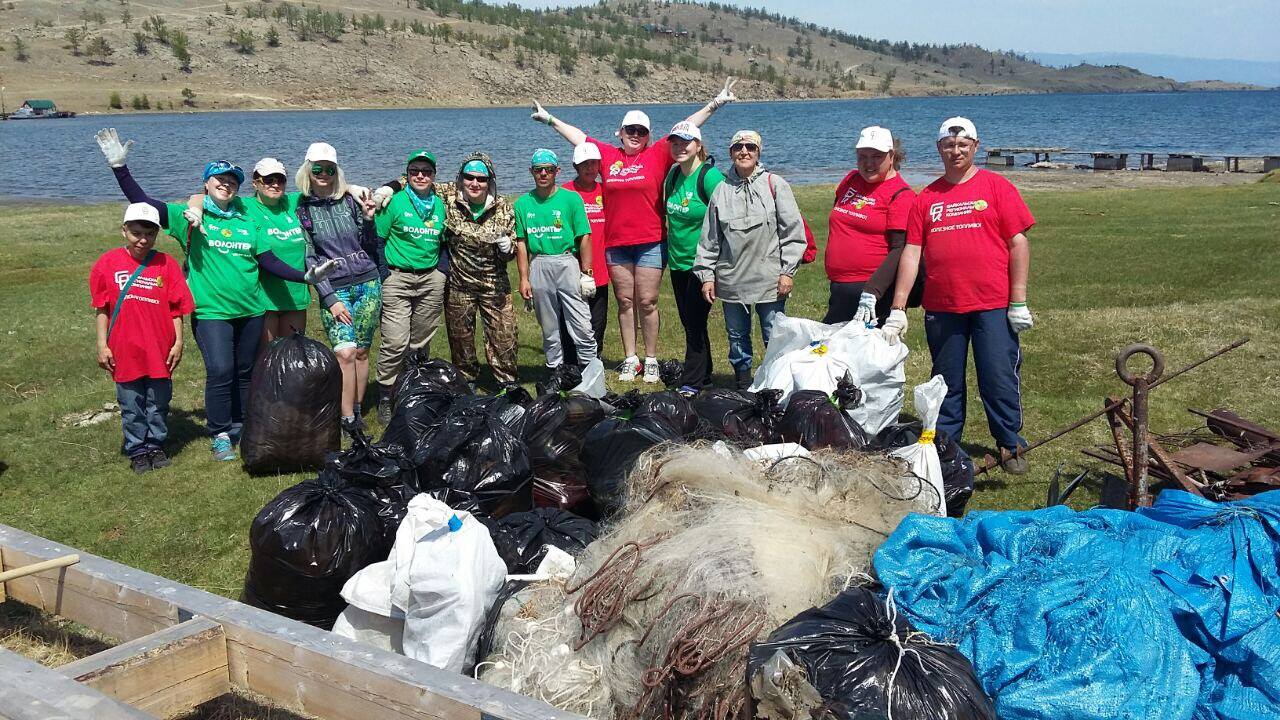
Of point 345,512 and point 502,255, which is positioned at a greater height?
point 502,255

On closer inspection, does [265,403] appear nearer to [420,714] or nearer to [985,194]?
[420,714]

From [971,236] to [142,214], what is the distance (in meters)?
4.85

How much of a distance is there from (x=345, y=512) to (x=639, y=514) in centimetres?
126

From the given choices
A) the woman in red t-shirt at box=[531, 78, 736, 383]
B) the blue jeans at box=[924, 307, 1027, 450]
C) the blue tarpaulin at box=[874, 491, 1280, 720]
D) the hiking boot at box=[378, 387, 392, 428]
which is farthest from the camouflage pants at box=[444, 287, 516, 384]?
the blue tarpaulin at box=[874, 491, 1280, 720]

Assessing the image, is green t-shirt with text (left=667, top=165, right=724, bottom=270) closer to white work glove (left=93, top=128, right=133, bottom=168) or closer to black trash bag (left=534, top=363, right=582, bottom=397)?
black trash bag (left=534, top=363, right=582, bottom=397)

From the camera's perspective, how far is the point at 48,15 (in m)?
116

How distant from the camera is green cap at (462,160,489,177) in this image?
6809 mm

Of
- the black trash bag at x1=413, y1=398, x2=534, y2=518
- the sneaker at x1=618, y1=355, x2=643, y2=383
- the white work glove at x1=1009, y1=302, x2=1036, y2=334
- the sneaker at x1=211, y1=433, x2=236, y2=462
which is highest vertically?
the white work glove at x1=1009, y1=302, x2=1036, y2=334

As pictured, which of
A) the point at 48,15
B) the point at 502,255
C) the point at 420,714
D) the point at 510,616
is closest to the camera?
the point at 420,714

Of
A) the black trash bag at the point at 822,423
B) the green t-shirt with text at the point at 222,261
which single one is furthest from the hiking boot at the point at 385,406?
the black trash bag at the point at 822,423

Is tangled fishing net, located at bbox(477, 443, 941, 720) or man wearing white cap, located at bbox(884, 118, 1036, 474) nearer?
tangled fishing net, located at bbox(477, 443, 941, 720)

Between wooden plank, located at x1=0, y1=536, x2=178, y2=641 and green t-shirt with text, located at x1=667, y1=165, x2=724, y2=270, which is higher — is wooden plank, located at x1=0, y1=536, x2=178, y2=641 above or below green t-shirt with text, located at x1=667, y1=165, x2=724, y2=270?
below

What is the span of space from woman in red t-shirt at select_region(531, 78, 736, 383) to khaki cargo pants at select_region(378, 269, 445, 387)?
A: 139cm

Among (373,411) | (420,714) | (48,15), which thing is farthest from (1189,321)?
(48,15)
